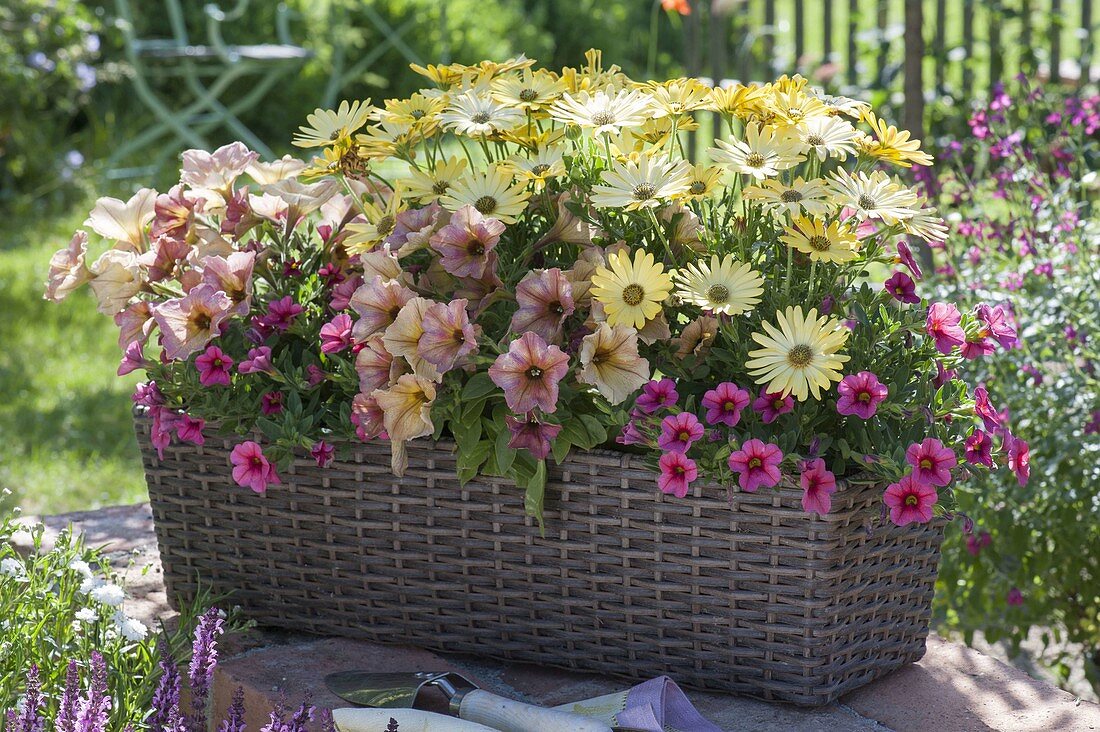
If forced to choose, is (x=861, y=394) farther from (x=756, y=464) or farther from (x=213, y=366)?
(x=213, y=366)

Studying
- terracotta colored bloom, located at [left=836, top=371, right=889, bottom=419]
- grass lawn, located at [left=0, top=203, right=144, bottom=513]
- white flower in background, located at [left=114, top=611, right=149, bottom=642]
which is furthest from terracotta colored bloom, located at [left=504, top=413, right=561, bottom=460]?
grass lawn, located at [left=0, top=203, right=144, bottom=513]

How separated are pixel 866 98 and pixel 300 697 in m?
3.93

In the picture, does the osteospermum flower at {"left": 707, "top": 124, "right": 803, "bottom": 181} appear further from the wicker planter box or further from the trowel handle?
the trowel handle

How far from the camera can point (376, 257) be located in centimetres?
157

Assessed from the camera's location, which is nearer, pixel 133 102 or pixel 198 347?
pixel 198 347

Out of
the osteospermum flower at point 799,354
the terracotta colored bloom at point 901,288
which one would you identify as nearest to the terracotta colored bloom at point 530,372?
the osteospermum flower at point 799,354

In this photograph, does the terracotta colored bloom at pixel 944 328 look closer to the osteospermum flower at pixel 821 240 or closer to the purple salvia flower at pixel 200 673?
Result: the osteospermum flower at pixel 821 240

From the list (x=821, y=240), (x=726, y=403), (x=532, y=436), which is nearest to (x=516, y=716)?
(x=532, y=436)

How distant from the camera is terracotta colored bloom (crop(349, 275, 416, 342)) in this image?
5.02 feet

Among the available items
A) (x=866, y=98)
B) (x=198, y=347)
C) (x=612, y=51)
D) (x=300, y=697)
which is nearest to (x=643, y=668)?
(x=300, y=697)

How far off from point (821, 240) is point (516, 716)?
641 mm

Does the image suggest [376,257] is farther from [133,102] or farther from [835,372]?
[133,102]

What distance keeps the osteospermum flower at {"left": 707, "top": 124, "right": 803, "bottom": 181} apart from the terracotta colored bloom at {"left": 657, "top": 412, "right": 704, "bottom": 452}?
0.28m

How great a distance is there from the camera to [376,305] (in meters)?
1.54
